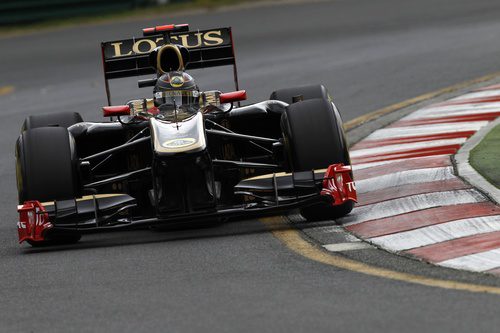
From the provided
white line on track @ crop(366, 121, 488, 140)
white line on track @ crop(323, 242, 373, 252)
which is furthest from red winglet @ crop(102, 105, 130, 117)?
white line on track @ crop(366, 121, 488, 140)

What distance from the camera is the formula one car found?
9.68 m

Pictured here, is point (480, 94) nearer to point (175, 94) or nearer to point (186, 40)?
point (186, 40)

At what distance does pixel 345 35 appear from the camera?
2439 cm

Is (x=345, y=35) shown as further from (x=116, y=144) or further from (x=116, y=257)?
(x=116, y=257)

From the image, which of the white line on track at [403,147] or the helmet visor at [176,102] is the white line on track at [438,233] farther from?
the white line on track at [403,147]

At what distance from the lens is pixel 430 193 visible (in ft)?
33.9

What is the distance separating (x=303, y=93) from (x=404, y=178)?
44.2 inches

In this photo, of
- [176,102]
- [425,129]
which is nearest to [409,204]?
[176,102]

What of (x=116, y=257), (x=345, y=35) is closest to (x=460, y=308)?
(x=116, y=257)

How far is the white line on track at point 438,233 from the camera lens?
863cm

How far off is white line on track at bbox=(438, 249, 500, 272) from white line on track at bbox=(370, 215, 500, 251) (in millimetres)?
561

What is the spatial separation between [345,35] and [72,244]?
14.9 metres

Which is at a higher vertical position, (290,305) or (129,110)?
(129,110)

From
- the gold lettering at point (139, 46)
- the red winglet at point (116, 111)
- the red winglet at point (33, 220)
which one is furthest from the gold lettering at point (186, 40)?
the red winglet at point (33, 220)
